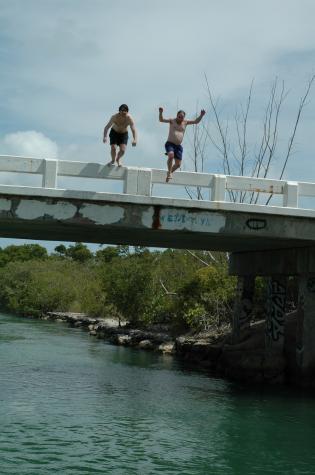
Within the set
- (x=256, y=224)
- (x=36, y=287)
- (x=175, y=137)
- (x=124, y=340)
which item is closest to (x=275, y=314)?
(x=256, y=224)

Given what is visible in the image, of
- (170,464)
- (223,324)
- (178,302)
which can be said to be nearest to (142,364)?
(223,324)

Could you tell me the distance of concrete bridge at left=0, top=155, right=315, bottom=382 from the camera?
15203mm

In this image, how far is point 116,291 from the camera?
41.6 metres

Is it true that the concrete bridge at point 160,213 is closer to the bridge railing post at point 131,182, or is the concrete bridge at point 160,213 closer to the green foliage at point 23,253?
the bridge railing post at point 131,182

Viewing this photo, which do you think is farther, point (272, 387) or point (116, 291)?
point (116, 291)

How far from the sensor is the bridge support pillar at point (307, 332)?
1990 centimetres

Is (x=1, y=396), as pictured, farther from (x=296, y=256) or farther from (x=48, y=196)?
(x=296, y=256)

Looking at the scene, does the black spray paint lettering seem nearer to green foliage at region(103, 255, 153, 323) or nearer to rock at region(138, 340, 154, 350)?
rock at region(138, 340, 154, 350)

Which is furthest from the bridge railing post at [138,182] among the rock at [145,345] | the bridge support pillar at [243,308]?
the rock at [145,345]

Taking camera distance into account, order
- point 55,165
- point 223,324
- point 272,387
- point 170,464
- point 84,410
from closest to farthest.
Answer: point 170,464
point 55,165
point 84,410
point 272,387
point 223,324

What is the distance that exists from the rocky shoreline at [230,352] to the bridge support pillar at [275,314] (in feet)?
1.05

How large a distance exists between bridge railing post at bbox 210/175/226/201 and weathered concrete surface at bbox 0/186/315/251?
0.17m

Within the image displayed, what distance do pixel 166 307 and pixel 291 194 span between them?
21.2 m

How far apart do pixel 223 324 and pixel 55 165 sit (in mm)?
17279
